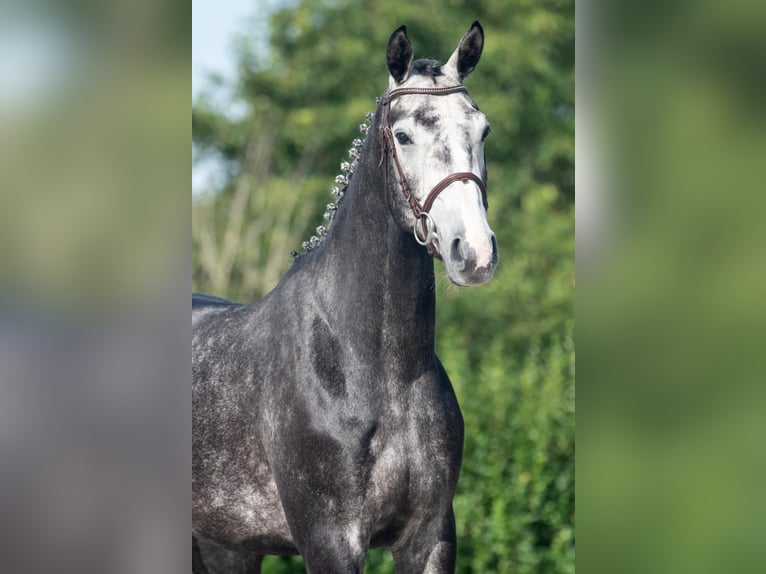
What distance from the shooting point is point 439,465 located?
2.80 m

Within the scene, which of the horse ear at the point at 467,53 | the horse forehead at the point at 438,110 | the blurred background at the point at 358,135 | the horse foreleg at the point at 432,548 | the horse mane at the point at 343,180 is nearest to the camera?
the horse forehead at the point at 438,110

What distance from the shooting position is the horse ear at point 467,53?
265 centimetres

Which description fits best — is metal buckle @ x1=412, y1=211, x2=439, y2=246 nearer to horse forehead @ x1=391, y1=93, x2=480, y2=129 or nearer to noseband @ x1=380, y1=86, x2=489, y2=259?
noseband @ x1=380, y1=86, x2=489, y2=259

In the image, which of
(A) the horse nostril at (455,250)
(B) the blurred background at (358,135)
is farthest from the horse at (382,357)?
(B) the blurred background at (358,135)

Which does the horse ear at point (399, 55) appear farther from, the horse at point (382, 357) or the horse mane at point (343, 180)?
the horse mane at point (343, 180)

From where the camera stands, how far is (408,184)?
260cm

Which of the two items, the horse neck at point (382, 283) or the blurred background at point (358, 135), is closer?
the horse neck at point (382, 283)

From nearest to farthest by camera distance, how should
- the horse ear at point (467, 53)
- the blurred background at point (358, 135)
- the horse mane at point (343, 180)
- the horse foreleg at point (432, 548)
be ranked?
the horse ear at point (467, 53), the horse foreleg at point (432, 548), the horse mane at point (343, 180), the blurred background at point (358, 135)

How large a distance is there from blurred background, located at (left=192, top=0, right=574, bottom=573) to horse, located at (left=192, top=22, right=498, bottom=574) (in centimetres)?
680

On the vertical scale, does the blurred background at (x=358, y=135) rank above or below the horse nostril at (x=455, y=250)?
above
